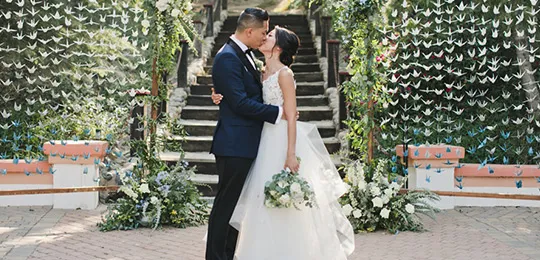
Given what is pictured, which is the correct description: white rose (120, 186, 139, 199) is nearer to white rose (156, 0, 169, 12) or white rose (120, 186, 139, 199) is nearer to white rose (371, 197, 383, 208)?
white rose (156, 0, 169, 12)

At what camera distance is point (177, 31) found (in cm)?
666

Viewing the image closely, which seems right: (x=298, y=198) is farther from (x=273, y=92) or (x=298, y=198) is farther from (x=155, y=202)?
(x=155, y=202)

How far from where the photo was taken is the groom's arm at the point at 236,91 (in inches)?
173

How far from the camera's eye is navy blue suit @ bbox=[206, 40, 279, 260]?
4445 millimetres

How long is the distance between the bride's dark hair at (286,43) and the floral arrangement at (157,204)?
7.36 feet

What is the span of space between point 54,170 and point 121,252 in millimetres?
2185

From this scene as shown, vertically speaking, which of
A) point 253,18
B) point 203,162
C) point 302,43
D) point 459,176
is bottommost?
point 459,176

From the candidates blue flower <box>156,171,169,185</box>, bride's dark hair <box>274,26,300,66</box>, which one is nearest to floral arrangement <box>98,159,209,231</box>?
blue flower <box>156,171,169,185</box>

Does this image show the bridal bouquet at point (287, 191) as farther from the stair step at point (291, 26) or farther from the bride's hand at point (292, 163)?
the stair step at point (291, 26)

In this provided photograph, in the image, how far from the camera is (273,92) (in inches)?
184

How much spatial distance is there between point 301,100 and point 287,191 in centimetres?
608

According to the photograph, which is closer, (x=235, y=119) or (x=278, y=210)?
(x=235, y=119)

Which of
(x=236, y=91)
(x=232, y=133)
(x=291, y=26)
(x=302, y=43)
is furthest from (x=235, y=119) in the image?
(x=291, y=26)

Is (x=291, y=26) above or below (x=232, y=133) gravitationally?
above
